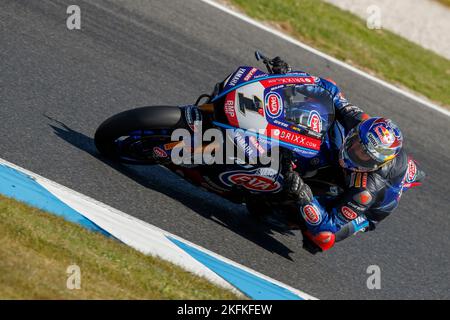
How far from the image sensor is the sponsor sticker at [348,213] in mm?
6551

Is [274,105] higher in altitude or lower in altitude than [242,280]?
higher

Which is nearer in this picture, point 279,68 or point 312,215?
point 312,215

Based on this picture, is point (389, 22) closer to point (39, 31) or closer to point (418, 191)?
point (418, 191)

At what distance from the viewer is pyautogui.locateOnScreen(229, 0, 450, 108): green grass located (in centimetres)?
1084

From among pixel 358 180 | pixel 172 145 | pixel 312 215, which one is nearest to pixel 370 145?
pixel 358 180

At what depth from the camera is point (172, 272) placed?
18.6 feet

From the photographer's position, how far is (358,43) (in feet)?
36.9

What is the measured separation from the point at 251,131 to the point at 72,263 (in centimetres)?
177

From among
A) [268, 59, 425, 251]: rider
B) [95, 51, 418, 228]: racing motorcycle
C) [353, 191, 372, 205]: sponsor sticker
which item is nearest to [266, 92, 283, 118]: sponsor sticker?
[95, 51, 418, 228]: racing motorcycle

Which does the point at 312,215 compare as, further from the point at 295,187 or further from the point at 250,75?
the point at 250,75

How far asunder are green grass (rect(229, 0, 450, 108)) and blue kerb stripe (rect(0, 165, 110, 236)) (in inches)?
211

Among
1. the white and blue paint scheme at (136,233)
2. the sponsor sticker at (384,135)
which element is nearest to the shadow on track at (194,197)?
the white and blue paint scheme at (136,233)

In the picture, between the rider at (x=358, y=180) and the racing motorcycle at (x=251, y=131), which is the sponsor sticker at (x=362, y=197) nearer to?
the rider at (x=358, y=180)
